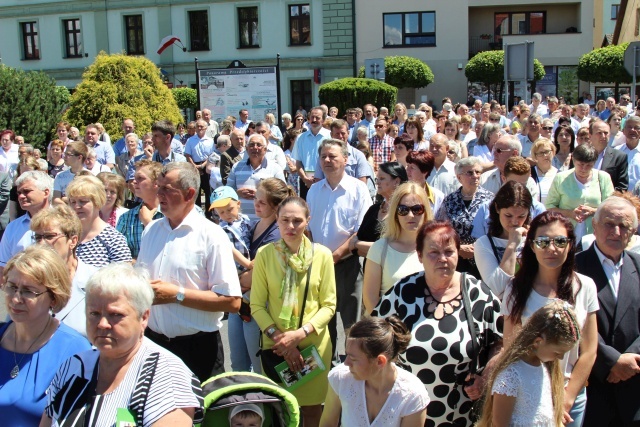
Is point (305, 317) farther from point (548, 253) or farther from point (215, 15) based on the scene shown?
point (215, 15)

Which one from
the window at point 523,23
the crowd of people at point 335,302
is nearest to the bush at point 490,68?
the window at point 523,23

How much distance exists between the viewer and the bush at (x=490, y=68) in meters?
32.2

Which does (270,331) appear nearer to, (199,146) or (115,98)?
(199,146)

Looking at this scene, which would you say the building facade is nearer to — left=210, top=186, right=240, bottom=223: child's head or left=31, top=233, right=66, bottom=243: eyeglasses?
left=210, top=186, right=240, bottom=223: child's head

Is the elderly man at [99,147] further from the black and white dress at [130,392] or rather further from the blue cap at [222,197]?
the black and white dress at [130,392]

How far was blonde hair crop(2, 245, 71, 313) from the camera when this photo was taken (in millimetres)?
3463

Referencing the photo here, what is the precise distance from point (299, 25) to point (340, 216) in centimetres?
3297

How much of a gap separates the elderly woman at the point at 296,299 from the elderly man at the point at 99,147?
806 centimetres

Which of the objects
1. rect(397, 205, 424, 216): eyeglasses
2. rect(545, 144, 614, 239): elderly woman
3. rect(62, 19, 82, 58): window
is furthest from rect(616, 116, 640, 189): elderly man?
rect(62, 19, 82, 58): window

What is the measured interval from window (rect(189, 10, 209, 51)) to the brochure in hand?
36.1 m

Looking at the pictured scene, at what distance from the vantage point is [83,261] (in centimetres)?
477

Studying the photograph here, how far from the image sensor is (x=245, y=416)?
338 cm

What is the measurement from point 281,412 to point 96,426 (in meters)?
0.98

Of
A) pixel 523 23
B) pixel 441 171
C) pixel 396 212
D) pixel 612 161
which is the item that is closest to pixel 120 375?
pixel 396 212
